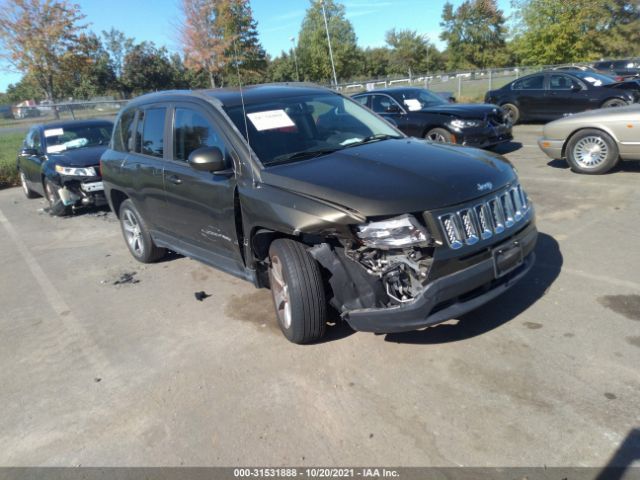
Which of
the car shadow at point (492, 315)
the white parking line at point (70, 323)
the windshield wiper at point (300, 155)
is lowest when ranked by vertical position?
the white parking line at point (70, 323)

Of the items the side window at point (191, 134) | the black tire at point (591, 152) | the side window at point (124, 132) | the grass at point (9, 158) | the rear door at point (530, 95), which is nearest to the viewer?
the side window at point (191, 134)

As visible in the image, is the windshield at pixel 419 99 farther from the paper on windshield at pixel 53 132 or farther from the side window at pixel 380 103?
the paper on windshield at pixel 53 132

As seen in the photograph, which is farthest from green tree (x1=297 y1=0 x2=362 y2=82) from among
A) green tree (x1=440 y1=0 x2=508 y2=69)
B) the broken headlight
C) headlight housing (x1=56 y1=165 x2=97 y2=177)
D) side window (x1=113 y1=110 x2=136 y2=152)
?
the broken headlight

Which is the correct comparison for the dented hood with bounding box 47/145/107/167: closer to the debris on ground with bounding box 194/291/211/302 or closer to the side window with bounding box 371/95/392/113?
the debris on ground with bounding box 194/291/211/302

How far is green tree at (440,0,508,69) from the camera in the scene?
5597 centimetres

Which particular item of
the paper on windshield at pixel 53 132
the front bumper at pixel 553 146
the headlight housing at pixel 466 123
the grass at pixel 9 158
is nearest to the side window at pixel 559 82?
the headlight housing at pixel 466 123

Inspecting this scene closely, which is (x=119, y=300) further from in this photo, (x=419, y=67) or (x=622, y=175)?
(x=419, y=67)

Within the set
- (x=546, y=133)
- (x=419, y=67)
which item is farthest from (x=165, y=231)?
(x=419, y=67)

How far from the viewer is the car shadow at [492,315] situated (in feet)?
11.8

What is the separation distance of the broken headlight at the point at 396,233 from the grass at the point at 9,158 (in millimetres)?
15072

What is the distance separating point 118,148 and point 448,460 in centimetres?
501

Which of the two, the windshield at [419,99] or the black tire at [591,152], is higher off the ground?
the windshield at [419,99]

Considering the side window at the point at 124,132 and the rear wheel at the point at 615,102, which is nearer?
the side window at the point at 124,132

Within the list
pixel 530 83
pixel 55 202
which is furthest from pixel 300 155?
pixel 530 83
